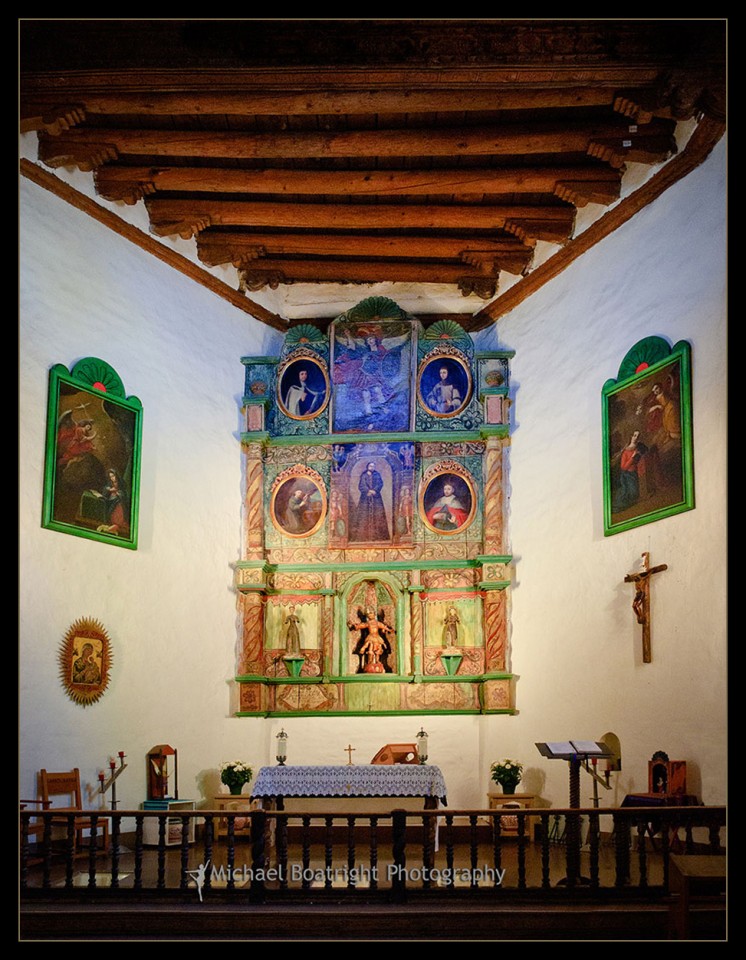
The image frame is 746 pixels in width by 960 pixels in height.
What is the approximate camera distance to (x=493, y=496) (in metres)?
13.6

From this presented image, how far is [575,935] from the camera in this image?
699 cm

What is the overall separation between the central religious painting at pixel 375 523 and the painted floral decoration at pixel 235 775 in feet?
3.48

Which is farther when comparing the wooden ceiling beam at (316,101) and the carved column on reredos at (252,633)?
the carved column on reredos at (252,633)

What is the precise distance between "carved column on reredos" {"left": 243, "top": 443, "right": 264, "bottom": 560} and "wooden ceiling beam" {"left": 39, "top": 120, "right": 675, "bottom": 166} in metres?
4.28

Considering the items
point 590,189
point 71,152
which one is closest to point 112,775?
point 71,152

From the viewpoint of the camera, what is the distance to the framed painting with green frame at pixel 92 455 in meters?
10.9

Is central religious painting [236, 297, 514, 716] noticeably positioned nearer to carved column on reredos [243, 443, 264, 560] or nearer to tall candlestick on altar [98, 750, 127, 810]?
carved column on reredos [243, 443, 264, 560]

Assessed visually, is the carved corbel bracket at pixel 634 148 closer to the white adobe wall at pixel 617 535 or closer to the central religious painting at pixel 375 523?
the white adobe wall at pixel 617 535

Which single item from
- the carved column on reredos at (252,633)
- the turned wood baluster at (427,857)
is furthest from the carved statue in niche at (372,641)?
the turned wood baluster at (427,857)

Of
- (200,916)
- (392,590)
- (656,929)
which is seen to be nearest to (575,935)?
(656,929)

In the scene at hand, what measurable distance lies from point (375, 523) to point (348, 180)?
443cm

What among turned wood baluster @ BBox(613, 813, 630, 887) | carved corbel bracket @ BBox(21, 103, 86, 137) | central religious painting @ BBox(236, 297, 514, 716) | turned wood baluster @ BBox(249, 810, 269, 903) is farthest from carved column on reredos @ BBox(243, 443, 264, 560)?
turned wood baluster @ BBox(613, 813, 630, 887)

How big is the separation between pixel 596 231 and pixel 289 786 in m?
6.96

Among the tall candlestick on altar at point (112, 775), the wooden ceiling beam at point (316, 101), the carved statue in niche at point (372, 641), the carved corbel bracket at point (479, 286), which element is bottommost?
the tall candlestick on altar at point (112, 775)
